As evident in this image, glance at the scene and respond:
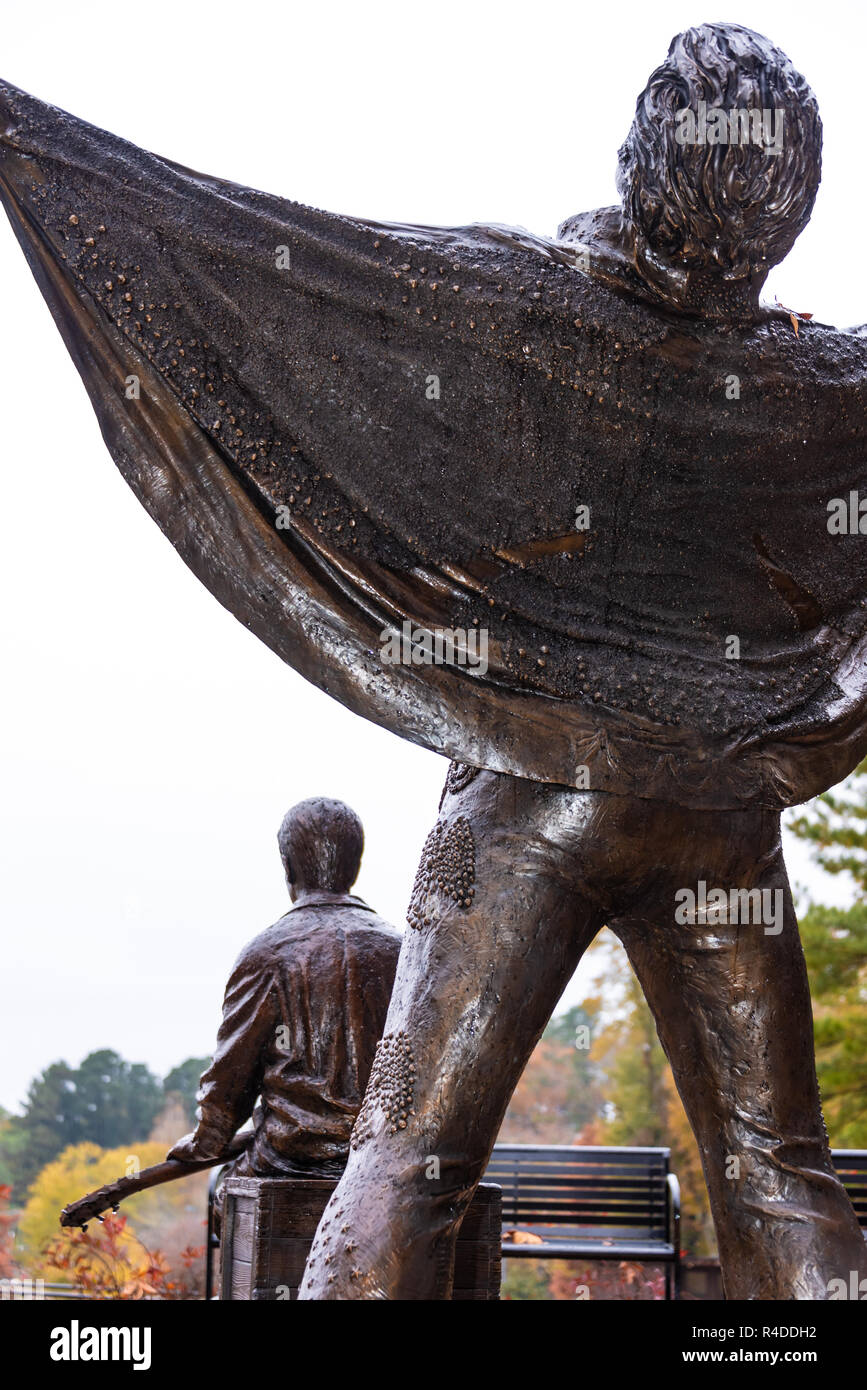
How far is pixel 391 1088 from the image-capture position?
83.6 inches

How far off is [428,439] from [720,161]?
1.72 feet

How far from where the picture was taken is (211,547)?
2193 millimetres

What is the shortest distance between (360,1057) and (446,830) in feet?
4.08

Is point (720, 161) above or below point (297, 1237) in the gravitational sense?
above

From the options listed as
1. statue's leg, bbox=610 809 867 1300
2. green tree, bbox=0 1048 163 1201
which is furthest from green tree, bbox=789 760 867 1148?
statue's leg, bbox=610 809 867 1300

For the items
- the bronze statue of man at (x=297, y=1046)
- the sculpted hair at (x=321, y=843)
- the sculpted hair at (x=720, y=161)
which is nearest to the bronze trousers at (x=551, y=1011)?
the sculpted hair at (x=720, y=161)

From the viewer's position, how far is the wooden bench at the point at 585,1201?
5.66 m

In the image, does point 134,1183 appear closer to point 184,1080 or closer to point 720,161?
point 720,161

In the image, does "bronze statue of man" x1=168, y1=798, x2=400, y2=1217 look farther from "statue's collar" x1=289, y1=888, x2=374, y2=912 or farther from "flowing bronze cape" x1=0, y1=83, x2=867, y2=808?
"flowing bronze cape" x1=0, y1=83, x2=867, y2=808

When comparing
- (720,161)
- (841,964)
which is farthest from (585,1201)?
(720,161)

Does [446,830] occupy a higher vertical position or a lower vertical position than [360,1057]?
higher

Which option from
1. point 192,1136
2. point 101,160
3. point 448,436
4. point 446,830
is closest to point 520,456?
point 448,436

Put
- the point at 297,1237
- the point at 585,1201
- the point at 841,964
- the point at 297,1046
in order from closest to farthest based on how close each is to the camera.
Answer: the point at 297,1237, the point at 297,1046, the point at 585,1201, the point at 841,964

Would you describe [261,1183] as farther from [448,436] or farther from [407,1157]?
[448,436]
